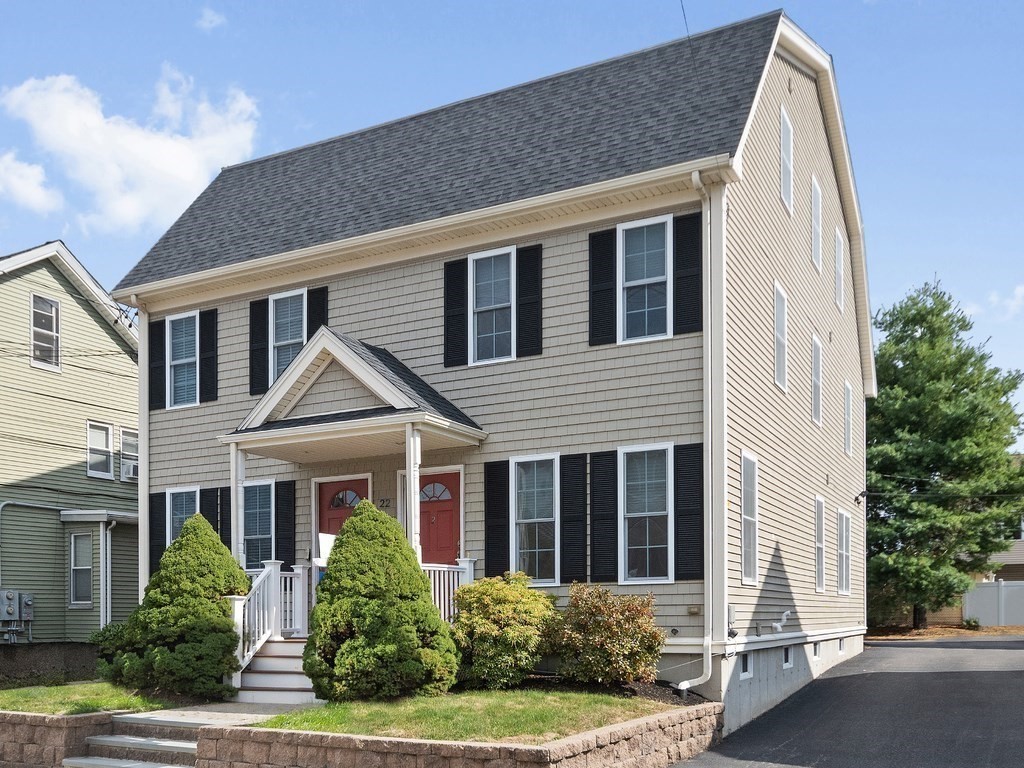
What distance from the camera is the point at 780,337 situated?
15852mm

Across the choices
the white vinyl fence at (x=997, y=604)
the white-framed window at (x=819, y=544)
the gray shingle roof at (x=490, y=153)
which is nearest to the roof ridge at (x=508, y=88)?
the gray shingle roof at (x=490, y=153)

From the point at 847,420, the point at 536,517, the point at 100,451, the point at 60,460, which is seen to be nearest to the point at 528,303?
the point at 536,517

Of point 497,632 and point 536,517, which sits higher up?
point 536,517

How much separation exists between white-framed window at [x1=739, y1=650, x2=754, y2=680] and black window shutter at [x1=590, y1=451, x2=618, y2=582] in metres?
1.82

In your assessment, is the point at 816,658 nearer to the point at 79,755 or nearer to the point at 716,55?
the point at 716,55

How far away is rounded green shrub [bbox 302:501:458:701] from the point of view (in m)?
11.2

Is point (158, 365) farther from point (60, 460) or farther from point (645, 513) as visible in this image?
point (645, 513)

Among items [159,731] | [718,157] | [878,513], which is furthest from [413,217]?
[878,513]

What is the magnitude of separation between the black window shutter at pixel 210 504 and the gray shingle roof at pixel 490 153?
129 inches

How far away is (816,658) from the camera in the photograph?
58.5ft

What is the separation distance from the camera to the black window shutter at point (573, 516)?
13188mm

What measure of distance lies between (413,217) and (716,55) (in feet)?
15.2

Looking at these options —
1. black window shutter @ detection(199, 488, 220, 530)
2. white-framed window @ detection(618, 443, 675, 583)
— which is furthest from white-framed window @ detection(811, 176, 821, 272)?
black window shutter @ detection(199, 488, 220, 530)

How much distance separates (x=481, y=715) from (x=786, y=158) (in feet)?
33.1
